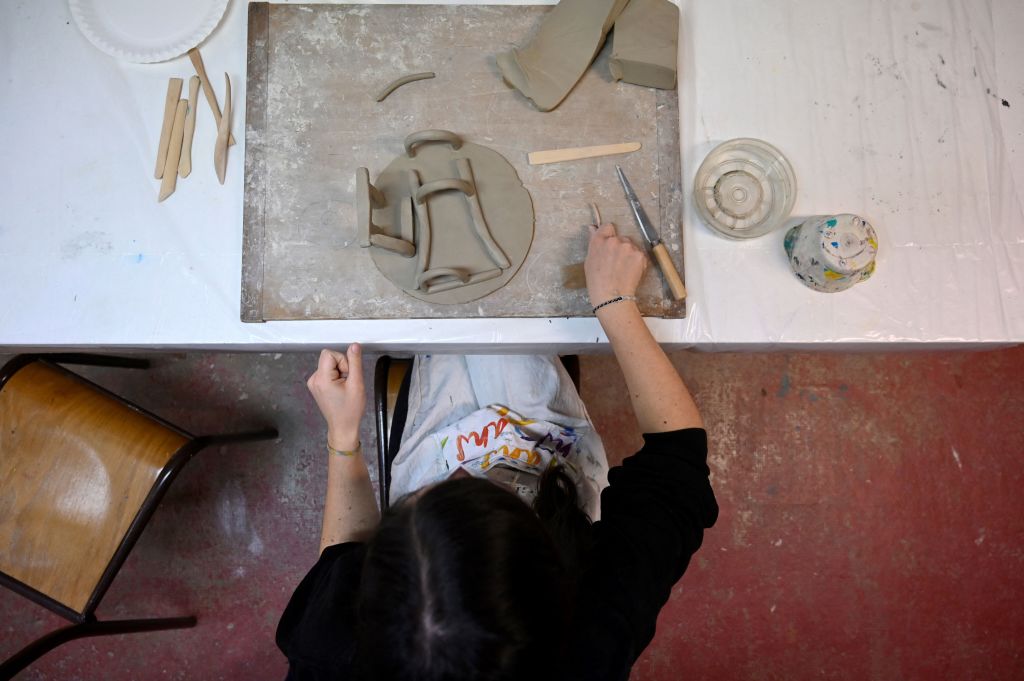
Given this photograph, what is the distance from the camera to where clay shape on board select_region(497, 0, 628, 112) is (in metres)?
0.74

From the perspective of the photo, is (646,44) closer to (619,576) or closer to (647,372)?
(647,372)

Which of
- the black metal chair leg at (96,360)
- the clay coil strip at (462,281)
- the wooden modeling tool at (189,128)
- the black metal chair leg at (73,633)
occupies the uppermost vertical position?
the wooden modeling tool at (189,128)

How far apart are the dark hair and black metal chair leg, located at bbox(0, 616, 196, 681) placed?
58 centimetres

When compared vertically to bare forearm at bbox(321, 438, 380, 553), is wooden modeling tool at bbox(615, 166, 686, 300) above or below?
above

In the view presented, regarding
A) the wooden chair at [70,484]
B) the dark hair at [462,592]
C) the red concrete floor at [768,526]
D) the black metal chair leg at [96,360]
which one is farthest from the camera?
the red concrete floor at [768,526]

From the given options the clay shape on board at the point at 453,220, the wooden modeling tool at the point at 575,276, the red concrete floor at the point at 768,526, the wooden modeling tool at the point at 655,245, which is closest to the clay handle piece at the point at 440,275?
the clay shape on board at the point at 453,220

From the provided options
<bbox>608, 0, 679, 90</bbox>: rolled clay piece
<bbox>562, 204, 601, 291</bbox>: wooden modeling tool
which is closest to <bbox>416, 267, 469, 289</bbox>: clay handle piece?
<bbox>562, 204, 601, 291</bbox>: wooden modeling tool

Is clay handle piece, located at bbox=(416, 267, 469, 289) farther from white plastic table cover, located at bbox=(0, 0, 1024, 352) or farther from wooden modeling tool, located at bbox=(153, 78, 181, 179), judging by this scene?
wooden modeling tool, located at bbox=(153, 78, 181, 179)

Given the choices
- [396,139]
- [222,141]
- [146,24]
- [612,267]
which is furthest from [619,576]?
Result: [146,24]

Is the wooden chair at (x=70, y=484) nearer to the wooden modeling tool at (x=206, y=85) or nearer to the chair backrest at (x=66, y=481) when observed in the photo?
the chair backrest at (x=66, y=481)

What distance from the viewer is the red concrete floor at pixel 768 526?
1233 mm

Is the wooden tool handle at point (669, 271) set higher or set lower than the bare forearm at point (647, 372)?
higher

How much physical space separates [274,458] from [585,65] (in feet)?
3.36

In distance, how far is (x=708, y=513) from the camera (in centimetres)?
70
